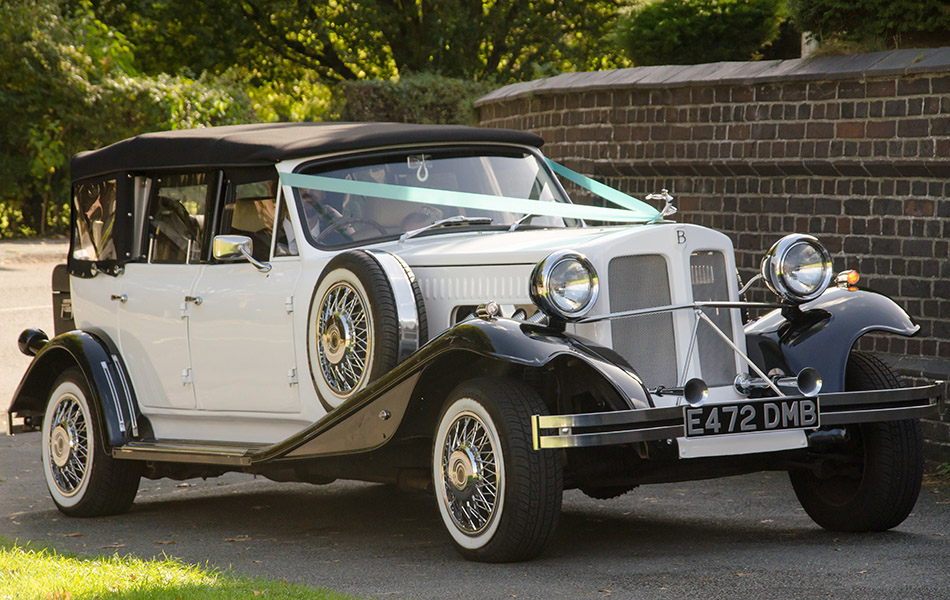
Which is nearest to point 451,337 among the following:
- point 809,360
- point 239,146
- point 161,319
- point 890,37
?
point 809,360

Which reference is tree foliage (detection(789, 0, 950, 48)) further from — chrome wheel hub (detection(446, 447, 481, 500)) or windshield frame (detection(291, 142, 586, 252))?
chrome wheel hub (detection(446, 447, 481, 500))

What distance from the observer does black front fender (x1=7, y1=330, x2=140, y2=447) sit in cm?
718

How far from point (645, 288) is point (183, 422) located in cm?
302

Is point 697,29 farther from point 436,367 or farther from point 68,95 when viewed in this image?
point 68,95

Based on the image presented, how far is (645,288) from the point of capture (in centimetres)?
545

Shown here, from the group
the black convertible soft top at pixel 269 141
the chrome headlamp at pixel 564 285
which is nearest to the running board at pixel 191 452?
the black convertible soft top at pixel 269 141

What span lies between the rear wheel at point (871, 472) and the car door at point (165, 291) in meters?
3.42

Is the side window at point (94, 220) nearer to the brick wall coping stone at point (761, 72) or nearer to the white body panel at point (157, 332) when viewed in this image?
the white body panel at point (157, 332)

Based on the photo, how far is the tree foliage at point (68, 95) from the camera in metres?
22.5

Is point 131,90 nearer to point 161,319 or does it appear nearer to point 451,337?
point 161,319

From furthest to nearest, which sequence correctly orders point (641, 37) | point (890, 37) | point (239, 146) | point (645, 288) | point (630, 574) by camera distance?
point (641, 37) → point (890, 37) → point (239, 146) → point (645, 288) → point (630, 574)

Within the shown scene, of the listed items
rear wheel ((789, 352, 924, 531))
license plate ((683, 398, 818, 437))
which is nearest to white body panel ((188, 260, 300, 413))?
license plate ((683, 398, 818, 437))

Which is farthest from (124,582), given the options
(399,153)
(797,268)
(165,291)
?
(797,268)

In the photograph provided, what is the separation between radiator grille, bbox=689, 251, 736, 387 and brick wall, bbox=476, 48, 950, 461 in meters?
2.51
